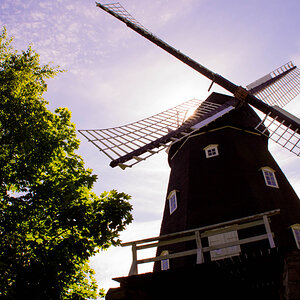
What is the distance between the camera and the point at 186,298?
224 inches

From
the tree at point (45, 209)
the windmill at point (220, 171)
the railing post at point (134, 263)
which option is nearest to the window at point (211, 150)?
the windmill at point (220, 171)

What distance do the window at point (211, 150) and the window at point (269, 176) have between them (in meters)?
2.37

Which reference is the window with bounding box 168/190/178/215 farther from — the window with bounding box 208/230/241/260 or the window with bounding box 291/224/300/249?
the window with bounding box 291/224/300/249

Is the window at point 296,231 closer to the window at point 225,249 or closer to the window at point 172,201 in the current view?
the window at point 225,249

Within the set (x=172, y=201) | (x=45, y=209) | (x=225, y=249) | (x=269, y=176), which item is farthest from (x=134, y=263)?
(x=269, y=176)

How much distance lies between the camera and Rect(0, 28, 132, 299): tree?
6484mm

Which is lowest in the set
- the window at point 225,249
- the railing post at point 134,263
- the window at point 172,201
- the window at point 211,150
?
the railing post at point 134,263

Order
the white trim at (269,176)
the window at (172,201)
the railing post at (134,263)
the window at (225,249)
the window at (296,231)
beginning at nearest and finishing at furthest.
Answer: the railing post at (134,263) → the window at (225,249) → the window at (296,231) → the white trim at (269,176) → the window at (172,201)

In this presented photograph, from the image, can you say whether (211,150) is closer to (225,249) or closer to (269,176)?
(269,176)

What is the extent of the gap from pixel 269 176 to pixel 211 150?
301 cm

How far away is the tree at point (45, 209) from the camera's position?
6484mm

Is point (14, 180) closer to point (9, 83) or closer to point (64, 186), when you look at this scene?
point (64, 186)

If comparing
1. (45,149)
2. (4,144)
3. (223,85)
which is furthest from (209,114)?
(4,144)

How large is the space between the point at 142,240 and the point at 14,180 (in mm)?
4238
